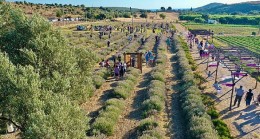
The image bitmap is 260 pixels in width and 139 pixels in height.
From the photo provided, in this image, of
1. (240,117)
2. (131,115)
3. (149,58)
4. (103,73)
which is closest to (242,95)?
(240,117)

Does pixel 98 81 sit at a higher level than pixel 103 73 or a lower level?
lower

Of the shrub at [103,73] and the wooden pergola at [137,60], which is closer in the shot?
the shrub at [103,73]

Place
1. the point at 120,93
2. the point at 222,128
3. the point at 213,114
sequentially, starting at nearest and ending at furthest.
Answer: the point at 222,128
the point at 213,114
the point at 120,93

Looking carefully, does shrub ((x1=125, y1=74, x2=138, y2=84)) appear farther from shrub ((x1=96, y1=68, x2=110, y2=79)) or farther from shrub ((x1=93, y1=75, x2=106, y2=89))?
shrub ((x1=96, y1=68, x2=110, y2=79))

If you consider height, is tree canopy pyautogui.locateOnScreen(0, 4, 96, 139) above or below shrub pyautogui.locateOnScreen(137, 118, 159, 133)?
above

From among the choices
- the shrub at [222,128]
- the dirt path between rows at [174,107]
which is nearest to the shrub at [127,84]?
the dirt path between rows at [174,107]

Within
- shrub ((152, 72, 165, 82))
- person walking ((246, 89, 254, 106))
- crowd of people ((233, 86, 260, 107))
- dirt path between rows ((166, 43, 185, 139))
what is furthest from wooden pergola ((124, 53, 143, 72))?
person walking ((246, 89, 254, 106))

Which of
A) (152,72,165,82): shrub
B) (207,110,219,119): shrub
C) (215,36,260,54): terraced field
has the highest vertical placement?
(215,36,260,54): terraced field

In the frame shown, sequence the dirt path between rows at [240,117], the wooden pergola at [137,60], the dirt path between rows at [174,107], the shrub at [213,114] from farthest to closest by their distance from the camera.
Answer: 1. the wooden pergola at [137,60]
2. the shrub at [213,114]
3. the dirt path between rows at [174,107]
4. the dirt path between rows at [240,117]

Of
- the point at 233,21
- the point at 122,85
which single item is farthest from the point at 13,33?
the point at 233,21

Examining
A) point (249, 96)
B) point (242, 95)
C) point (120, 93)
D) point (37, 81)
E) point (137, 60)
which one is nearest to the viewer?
point (37, 81)

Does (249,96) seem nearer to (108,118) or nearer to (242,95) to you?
(242,95)

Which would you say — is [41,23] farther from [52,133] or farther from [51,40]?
[52,133]

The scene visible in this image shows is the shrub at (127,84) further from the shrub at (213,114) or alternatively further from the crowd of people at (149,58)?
the crowd of people at (149,58)
